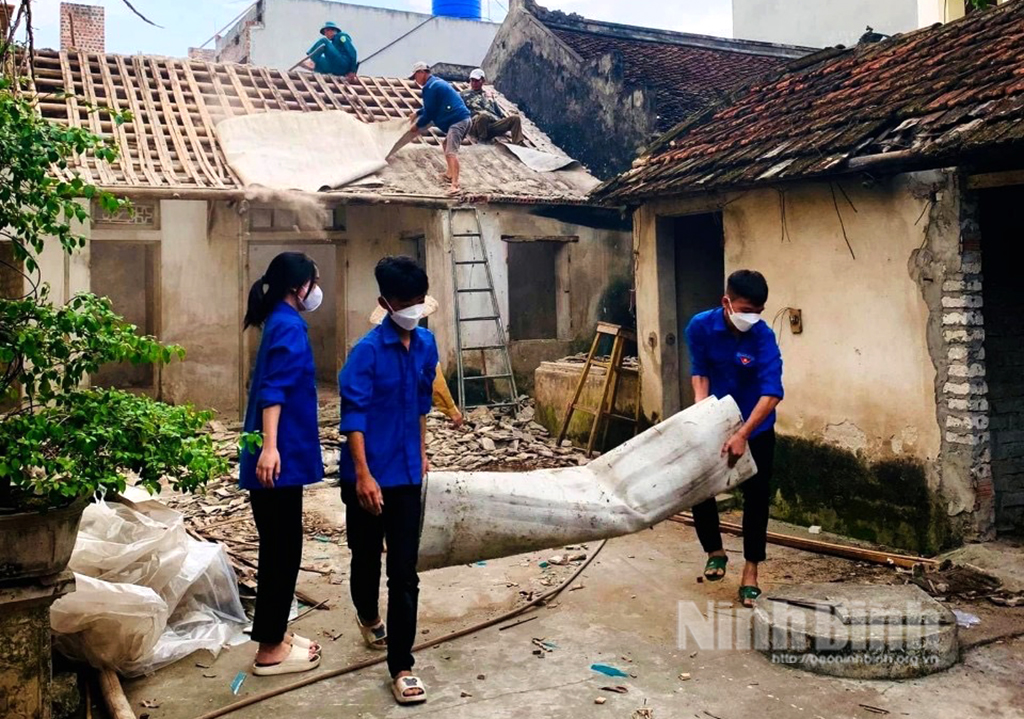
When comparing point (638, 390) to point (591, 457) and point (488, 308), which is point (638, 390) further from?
point (488, 308)

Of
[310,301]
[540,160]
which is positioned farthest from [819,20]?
[310,301]

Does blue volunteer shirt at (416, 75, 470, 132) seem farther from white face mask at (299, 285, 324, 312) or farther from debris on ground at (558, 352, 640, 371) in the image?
white face mask at (299, 285, 324, 312)

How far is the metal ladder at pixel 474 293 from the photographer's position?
11969 millimetres

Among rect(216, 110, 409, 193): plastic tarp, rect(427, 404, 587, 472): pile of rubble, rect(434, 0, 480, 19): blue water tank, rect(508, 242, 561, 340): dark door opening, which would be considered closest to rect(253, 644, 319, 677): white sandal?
rect(427, 404, 587, 472): pile of rubble

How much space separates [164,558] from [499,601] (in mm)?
1859

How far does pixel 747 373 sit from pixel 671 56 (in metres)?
12.3

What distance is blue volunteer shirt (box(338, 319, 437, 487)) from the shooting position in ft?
12.3

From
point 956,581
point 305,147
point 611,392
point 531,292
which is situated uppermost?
point 305,147

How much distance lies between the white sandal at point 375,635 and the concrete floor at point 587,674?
0.06 metres

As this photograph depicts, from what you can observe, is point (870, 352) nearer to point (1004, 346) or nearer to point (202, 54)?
point (1004, 346)

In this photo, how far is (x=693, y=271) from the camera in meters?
8.99

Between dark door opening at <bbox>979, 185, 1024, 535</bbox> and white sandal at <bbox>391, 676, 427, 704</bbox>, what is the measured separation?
426 centimetres

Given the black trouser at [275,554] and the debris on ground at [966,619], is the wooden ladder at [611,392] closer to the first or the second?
the debris on ground at [966,619]

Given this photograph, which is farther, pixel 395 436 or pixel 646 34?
pixel 646 34
